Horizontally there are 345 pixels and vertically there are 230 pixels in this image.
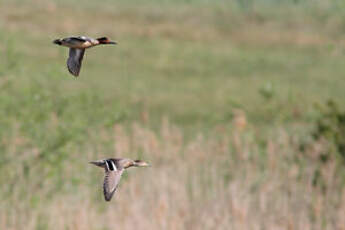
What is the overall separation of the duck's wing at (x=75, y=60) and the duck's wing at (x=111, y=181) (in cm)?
29

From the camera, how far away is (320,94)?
899 inches

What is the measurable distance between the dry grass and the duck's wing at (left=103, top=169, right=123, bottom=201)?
419 centimetres

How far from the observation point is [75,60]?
2510mm

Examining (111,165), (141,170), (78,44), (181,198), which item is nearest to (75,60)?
(78,44)

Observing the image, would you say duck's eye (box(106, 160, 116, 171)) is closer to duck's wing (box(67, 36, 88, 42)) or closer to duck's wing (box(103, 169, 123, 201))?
duck's wing (box(103, 169, 123, 201))

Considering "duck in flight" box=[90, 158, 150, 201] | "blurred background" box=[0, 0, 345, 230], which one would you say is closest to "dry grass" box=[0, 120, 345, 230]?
"blurred background" box=[0, 0, 345, 230]

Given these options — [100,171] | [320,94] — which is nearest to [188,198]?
[100,171]

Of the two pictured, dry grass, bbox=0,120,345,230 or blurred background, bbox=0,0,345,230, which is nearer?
dry grass, bbox=0,120,345,230

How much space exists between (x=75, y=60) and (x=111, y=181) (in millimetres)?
335

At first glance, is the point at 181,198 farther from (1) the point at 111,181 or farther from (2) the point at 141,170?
(1) the point at 111,181

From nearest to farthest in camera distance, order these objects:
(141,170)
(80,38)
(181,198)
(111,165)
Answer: (80,38), (111,165), (181,198), (141,170)

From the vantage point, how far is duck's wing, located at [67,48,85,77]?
2.45 metres

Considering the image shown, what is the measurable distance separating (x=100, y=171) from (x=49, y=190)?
2.32 ft

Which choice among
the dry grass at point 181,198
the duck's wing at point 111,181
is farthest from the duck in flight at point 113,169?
the dry grass at point 181,198
